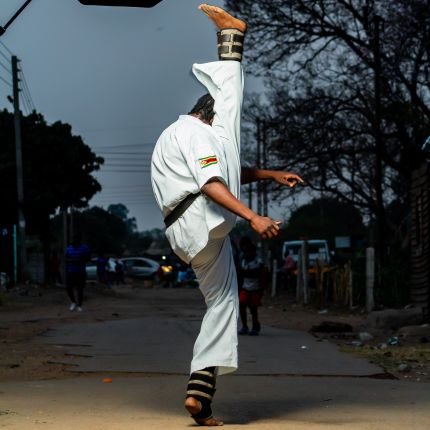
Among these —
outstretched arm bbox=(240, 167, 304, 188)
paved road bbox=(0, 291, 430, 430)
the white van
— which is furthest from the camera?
the white van

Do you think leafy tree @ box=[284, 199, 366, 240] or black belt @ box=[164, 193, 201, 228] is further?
leafy tree @ box=[284, 199, 366, 240]

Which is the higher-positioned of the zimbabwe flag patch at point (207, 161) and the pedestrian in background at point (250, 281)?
the zimbabwe flag patch at point (207, 161)

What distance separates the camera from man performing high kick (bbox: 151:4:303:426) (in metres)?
5.85

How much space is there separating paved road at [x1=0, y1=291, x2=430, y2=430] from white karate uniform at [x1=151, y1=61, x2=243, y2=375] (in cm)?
50

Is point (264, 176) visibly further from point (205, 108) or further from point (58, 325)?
point (58, 325)

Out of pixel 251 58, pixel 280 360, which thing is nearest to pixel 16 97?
pixel 251 58

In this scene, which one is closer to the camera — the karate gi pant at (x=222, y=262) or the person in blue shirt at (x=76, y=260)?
the karate gi pant at (x=222, y=262)

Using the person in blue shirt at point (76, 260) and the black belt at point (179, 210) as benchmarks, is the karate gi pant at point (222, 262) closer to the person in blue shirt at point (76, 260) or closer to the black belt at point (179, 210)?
the black belt at point (179, 210)

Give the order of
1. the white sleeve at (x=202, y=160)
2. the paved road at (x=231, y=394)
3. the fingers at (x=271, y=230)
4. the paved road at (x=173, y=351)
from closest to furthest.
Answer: the fingers at (x=271, y=230) → the white sleeve at (x=202, y=160) → the paved road at (x=231, y=394) → the paved road at (x=173, y=351)

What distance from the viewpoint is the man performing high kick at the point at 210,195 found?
585 centimetres

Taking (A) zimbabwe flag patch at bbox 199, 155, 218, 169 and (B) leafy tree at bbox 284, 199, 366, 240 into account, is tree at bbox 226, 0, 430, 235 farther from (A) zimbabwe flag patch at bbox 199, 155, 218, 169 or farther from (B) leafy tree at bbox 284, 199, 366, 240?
(B) leafy tree at bbox 284, 199, 366, 240

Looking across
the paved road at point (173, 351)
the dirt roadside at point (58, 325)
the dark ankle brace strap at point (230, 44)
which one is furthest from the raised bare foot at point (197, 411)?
the paved road at point (173, 351)

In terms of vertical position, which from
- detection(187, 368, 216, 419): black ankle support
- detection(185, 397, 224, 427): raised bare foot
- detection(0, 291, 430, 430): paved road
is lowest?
detection(0, 291, 430, 430): paved road

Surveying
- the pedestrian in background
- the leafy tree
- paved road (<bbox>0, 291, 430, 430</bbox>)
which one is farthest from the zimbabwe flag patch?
the leafy tree
